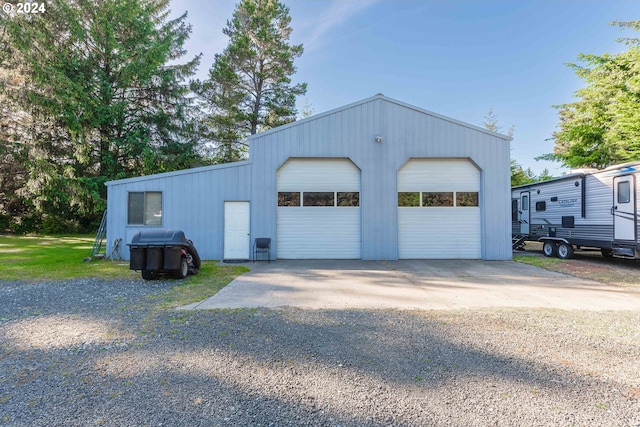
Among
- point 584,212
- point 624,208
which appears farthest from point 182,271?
point 584,212

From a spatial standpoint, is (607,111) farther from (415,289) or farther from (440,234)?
(415,289)

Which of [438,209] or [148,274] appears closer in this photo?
[148,274]

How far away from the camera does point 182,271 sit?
7.09 metres

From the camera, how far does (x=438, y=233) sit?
10.6m

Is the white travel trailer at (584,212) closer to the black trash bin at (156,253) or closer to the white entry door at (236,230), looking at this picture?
the white entry door at (236,230)

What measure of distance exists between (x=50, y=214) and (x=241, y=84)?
1481cm

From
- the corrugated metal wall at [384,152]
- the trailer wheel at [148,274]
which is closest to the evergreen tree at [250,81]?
the corrugated metal wall at [384,152]

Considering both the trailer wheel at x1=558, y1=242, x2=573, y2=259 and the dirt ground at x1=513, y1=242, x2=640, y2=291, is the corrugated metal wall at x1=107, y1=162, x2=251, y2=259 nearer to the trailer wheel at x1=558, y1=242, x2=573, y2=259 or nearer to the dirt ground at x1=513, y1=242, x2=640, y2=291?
the dirt ground at x1=513, y1=242, x2=640, y2=291

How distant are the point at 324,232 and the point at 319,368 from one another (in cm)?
782

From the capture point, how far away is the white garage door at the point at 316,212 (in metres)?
10.6

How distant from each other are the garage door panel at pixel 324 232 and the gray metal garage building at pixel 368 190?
4 cm

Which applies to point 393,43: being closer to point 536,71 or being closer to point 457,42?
point 457,42

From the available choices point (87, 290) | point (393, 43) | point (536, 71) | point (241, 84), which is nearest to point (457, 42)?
point (393, 43)

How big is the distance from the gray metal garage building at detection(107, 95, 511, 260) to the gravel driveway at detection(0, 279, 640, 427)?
5.94 meters
